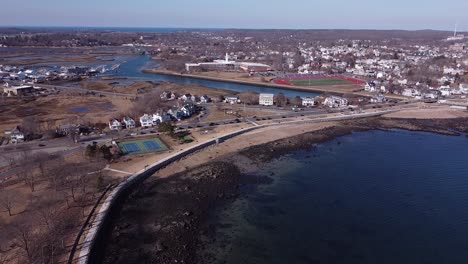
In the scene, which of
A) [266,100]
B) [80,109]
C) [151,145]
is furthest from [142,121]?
[266,100]

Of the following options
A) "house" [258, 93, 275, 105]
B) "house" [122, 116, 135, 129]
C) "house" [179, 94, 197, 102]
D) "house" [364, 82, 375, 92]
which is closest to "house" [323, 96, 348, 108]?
"house" [258, 93, 275, 105]

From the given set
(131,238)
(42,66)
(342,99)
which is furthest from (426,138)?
(42,66)

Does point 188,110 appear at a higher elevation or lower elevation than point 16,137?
higher

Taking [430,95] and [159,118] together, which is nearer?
[159,118]

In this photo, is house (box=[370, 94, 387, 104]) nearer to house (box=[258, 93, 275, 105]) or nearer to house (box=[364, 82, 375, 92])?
house (box=[364, 82, 375, 92])

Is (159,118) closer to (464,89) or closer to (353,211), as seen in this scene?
(353,211)

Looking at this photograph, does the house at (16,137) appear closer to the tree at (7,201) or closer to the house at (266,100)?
the tree at (7,201)
